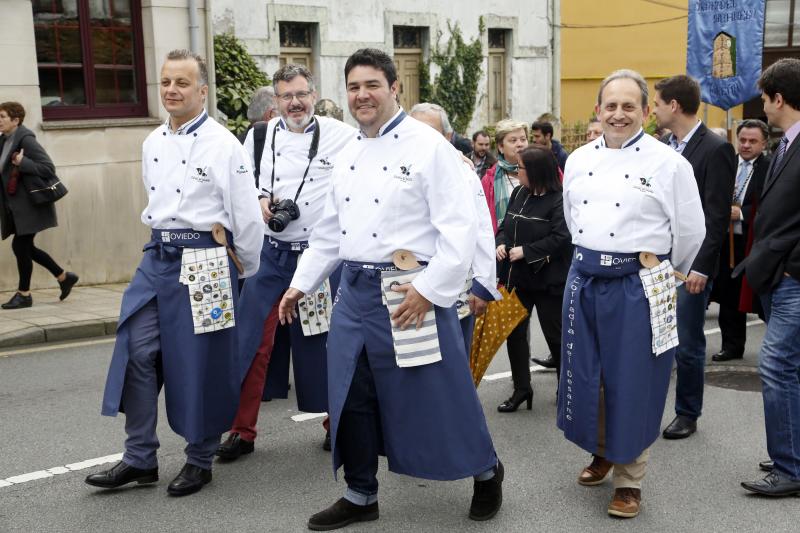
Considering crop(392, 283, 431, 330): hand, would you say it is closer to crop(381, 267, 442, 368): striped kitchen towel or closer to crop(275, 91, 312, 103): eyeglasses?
crop(381, 267, 442, 368): striped kitchen towel

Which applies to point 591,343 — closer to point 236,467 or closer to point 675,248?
point 675,248

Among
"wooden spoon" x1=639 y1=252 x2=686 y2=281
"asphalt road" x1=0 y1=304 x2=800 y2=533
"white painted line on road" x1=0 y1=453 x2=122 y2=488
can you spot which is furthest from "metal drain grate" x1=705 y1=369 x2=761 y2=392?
"white painted line on road" x1=0 y1=453 x2=122 y2=488

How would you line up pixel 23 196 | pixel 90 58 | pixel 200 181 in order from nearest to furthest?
pixel 200 181, pixel 23 196, pixel 90 58

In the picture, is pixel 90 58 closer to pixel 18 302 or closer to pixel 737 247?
pixel 18 302

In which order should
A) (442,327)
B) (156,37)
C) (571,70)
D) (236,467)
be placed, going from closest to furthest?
1. (442,327)
2. (236,467)
3. (156,37)
4. (571,70)

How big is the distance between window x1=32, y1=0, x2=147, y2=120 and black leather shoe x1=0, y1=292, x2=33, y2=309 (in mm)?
2316

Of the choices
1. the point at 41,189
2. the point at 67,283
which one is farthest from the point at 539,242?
the point at 67,283

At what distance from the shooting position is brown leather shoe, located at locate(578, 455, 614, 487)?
5148 millimetres

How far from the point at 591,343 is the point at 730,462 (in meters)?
1.31

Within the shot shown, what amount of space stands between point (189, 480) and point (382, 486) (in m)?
0.94

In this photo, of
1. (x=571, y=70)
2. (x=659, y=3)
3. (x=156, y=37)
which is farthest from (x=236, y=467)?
(x=659, y=3)

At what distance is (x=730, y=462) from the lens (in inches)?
217

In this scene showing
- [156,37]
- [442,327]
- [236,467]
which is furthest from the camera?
[156,37]

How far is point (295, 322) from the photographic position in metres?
5.70
